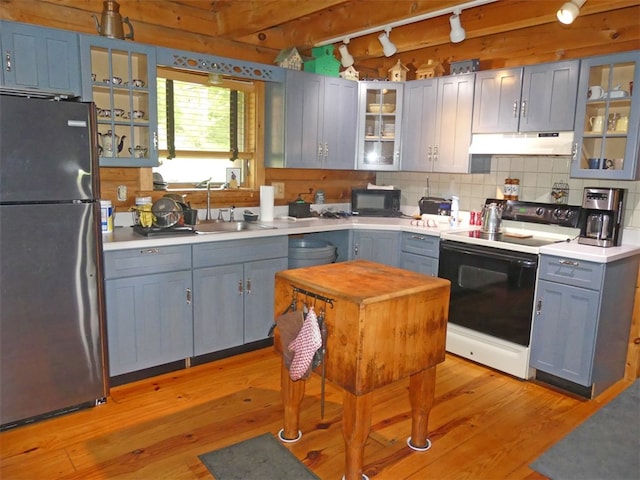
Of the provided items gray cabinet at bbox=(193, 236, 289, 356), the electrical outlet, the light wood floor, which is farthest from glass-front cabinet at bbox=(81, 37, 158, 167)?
the light wood floor

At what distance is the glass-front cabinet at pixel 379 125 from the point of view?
14.5 ft

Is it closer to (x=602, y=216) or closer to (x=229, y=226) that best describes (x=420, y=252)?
(x=602, y=216)

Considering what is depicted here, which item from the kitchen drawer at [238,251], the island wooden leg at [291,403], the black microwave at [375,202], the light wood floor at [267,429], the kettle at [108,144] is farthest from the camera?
the black microwave at [375,202]

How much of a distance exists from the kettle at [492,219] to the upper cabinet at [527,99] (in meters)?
0.59

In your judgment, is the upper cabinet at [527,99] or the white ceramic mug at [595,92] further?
the upper cabinet at [527,99]

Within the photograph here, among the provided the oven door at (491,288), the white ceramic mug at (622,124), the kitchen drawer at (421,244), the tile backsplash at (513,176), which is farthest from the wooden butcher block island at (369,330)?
the tile backsplash at (513,176)

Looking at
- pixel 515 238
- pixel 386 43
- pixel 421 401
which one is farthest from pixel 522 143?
pixel 421 401

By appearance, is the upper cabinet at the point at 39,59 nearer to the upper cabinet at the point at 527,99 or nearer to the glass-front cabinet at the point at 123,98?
the glass-front cabinet at the point at 123,98

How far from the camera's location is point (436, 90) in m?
4.17

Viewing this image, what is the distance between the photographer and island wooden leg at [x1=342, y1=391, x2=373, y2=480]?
2074mm

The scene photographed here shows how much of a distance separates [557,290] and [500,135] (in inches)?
50.7

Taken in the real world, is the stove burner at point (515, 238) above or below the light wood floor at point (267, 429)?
above

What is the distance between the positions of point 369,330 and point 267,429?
1.06 m

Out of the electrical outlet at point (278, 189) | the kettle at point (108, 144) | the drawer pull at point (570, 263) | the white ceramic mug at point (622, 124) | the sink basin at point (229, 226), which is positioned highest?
the white ceramic mug at point (622, 124)
